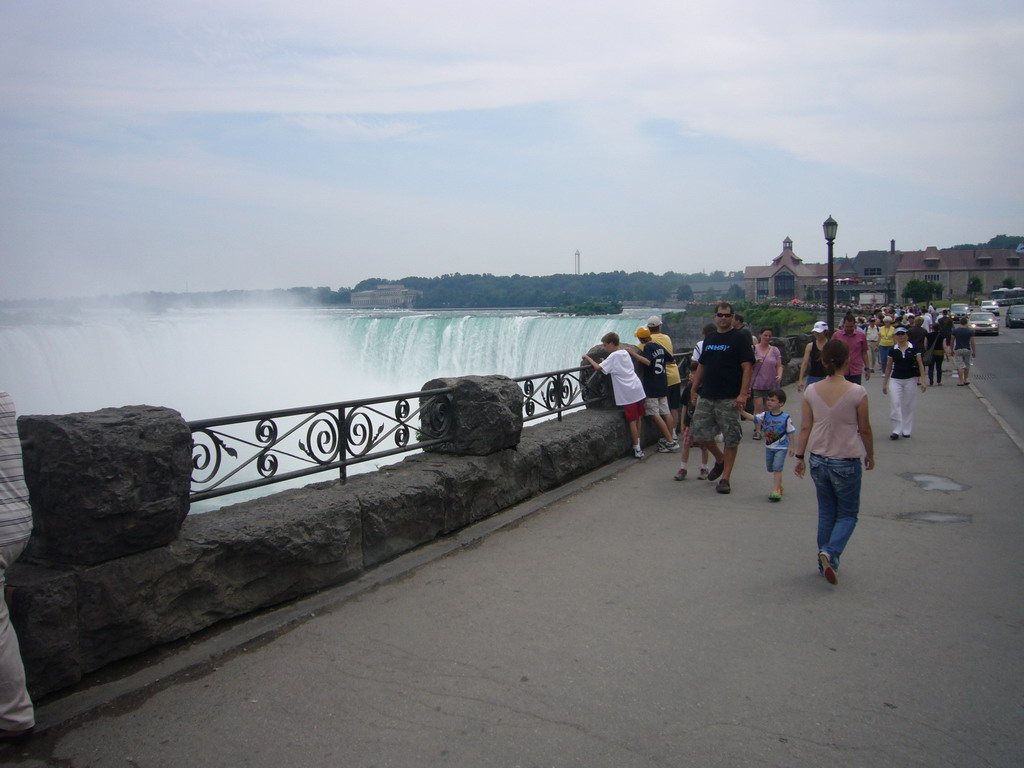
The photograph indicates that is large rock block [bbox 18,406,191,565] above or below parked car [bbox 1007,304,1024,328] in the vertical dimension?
above

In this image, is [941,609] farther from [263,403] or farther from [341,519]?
[263,403]

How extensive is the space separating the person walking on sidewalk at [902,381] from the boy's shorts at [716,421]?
4.51m

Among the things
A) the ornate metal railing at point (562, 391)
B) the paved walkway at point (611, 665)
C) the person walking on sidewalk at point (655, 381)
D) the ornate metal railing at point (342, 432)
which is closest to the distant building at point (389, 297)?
the person walking on sidewalk at point (655, 381)

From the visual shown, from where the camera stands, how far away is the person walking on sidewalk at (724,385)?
7.39 meters

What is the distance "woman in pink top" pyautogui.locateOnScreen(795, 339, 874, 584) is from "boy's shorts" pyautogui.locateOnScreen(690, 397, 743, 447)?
2.08 m

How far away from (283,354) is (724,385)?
3253 cm

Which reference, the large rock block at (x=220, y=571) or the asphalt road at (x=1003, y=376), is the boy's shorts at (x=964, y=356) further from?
the large rock block at (x=220, y=571)

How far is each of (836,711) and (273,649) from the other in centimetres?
276

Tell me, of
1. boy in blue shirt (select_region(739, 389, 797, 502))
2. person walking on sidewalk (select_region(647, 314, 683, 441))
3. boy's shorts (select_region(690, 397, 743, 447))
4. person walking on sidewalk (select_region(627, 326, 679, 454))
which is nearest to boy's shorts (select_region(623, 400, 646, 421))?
person walking on sidewalk (select_region(627, 326, 679, 454))

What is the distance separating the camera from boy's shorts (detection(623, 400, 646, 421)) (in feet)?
30.3

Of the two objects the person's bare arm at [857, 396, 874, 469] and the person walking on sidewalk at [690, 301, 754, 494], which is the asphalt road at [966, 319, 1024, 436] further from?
the person's bare arm at [857, 396, 874, 469]

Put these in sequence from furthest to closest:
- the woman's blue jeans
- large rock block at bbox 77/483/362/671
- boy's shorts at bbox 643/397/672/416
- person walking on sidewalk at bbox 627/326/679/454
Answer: boy's shorts at bbox 643/397/672/416
person walking on sidewalk at bbox 627/326/679/454
the woman's blue jeans
large rock block at bbox 77/483/362/671

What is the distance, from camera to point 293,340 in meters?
38.1

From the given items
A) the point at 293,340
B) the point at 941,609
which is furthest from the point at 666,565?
the point at 293,340
